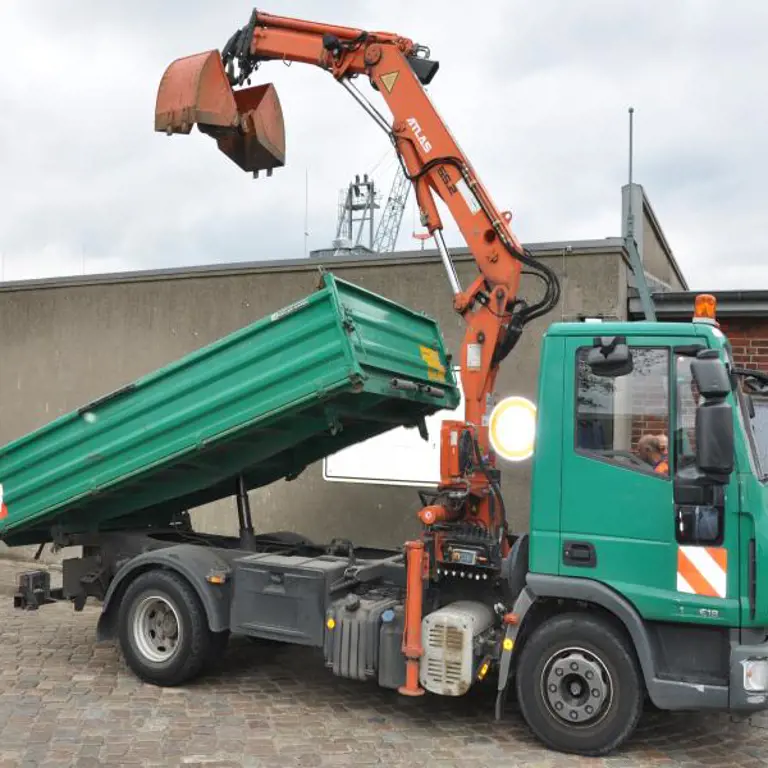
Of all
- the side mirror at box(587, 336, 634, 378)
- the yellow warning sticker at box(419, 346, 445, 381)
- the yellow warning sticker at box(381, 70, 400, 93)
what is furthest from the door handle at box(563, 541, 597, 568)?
the yellow warning sticker at box(381, 70, 400, 93)

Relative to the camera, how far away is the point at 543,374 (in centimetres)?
495

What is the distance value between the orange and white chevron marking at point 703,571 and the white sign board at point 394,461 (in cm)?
408

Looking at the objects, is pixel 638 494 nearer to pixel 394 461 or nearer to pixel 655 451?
pixel 655 451

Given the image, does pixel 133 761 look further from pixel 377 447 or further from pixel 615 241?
pixel 615 241

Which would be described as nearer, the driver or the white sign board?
the driver

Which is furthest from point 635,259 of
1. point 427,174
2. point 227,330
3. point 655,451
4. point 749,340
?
point 227,330

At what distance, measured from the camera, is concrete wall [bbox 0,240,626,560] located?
7.92 meters

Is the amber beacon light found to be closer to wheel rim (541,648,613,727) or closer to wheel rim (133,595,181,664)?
wheel rim (541,648,613,727)

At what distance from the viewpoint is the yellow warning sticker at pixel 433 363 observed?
6.29 m

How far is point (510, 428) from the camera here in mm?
5844

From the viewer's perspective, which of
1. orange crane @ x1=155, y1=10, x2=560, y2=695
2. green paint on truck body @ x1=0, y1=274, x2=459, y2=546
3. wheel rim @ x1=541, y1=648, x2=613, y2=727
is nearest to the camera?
wheel rim @ x1=541, y1=648, x2=613, y2=727

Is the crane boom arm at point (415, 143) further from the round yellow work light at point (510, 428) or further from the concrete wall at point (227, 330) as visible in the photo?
the concrete wall at point (227, 330)

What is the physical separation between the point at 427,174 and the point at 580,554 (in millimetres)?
3031

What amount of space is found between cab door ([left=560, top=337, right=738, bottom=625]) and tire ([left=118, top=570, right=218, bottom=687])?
2.67 meters
